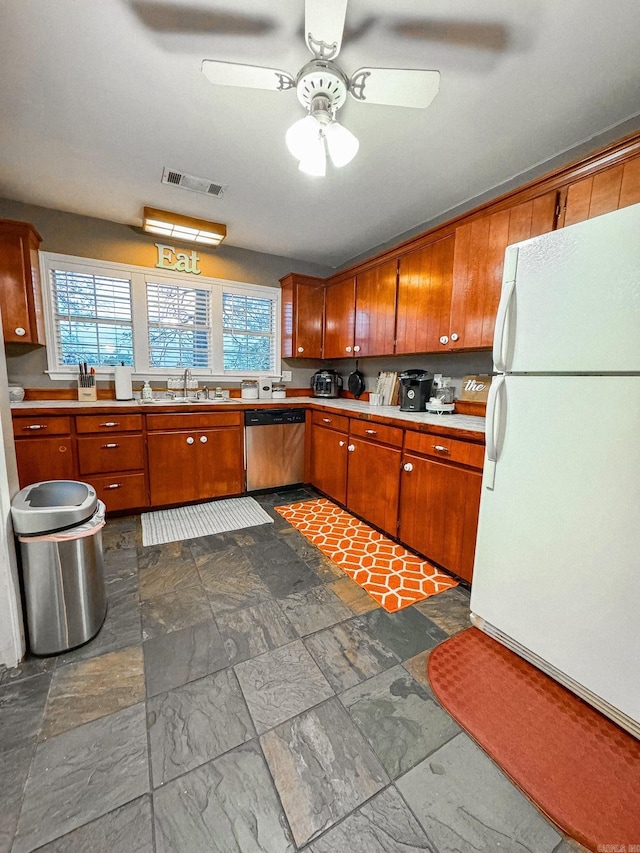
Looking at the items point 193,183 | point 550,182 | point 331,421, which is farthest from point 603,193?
Result: point 193,183

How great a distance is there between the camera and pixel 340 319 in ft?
11.8

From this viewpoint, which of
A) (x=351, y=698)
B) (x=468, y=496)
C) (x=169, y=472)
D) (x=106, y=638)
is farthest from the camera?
(x=169, y=472)

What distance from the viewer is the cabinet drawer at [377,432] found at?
2408mm

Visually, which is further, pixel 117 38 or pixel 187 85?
pixel 187 85

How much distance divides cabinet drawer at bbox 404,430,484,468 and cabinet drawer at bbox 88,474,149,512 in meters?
2.22

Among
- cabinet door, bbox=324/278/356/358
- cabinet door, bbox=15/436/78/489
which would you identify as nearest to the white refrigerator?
cabinet door, bbox=324/278/356/358

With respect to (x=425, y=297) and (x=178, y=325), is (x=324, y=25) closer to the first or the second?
(x=425, y=297)

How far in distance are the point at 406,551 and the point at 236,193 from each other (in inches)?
114

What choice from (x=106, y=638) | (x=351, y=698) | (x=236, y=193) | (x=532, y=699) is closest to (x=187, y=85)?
(x=236, y=193)

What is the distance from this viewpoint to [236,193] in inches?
101

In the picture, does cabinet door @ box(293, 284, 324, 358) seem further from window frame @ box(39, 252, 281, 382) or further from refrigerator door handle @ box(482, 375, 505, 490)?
refrigerator door handle @ box(482, 375, 505, 490)

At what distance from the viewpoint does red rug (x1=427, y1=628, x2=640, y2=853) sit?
965mm

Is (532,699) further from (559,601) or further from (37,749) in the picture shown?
(37,749)

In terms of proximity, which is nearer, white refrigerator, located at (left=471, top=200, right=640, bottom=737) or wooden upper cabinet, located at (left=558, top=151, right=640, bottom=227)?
white refrigerator, located at (left=471, top=200, right=640, bottom=737)
